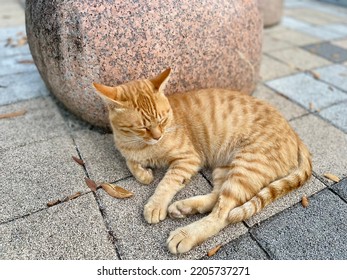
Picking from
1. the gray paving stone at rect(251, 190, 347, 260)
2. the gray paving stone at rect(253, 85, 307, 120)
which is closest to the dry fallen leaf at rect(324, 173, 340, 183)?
the gray paving stone at rect(251, 190, 347, 260)

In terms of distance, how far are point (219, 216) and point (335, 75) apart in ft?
11.5

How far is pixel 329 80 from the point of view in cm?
422

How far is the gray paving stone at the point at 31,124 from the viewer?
294 cm

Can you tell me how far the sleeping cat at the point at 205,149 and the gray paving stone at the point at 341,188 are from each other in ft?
1.02

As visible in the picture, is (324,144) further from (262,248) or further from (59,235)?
(59,235)

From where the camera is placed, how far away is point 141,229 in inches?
81.7

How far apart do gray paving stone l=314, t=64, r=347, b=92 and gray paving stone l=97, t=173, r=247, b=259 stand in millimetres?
2910

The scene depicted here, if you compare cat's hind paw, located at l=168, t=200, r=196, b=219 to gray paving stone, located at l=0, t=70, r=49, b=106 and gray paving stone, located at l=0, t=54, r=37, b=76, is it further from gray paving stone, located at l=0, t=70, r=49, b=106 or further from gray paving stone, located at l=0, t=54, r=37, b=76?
gray paving stone, located at l=0, t=54, r=37, b=76

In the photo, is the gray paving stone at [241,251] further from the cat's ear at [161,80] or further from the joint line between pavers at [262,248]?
the cat's ear at [161,80]

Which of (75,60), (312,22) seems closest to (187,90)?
(75,60)

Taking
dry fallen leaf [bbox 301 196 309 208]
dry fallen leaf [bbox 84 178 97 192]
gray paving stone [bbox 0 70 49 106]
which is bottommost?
dry fallen leaf [bbox 84 178 97 192]

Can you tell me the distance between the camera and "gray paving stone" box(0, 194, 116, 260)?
191cm

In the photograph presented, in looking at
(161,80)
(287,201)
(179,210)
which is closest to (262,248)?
(287,201)

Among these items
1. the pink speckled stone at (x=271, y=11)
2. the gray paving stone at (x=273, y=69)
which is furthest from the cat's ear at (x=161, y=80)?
the pink speckled stone at (x=271, y=11)
